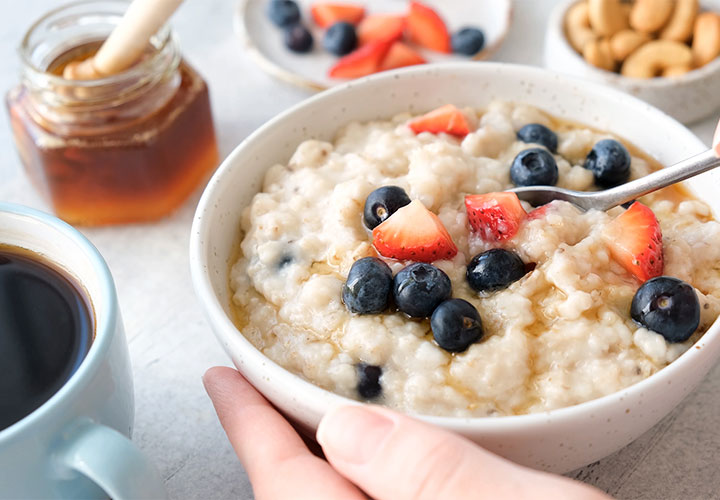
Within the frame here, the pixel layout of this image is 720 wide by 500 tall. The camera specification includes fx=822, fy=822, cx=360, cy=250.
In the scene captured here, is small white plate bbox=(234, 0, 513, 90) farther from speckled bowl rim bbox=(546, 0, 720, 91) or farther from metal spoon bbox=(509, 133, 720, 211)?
metal spoon bbox=(509, 133, 720, 211)

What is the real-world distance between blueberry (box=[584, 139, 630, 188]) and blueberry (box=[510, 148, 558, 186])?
0.09 meters

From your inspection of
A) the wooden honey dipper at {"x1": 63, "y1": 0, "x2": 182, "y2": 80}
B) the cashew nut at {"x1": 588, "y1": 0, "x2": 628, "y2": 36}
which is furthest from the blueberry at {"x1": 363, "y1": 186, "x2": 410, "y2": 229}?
the cashew nut at {"x1": 588, "y1": 0, "x2": 628, "y2": 36}

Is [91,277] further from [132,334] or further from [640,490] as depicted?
[640,490]

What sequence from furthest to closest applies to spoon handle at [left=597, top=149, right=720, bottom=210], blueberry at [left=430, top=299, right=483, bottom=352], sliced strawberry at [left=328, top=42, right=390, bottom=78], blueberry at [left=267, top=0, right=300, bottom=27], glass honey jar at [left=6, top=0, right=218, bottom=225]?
blueberry at [left=267, top=0, right=300, bottom=27] < sliced strawberry at [left=328, top=42, right=390, bottom=78] < glass honey jar at [left=6, top=0, right=218, bottom=225] < spoon handle at [left=597, top=149, right=720, bottom=210] < blueberry at [left=430, top=299, right=483, bottom=352]

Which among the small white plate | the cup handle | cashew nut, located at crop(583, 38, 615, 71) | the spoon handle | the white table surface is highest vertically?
the spoon handle

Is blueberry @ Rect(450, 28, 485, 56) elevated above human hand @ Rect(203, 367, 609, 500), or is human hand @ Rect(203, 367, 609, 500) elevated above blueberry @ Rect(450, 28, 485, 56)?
human hand @ Rect(203, 367, 609, 500)

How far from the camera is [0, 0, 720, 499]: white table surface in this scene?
1.46 m

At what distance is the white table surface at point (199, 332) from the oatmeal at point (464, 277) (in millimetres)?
294

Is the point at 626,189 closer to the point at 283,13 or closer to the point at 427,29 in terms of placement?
the point at 427,29

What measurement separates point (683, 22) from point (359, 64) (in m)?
0.90

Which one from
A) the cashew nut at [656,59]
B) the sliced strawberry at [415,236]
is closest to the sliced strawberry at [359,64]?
the cashew nut at [656,59]

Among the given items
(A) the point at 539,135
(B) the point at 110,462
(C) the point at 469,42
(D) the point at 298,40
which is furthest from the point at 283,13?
(B) the point at 110,462

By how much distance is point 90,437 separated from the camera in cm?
109

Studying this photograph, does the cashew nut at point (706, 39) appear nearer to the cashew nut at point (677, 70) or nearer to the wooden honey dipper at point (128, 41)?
the cashew nut at point (677, 70)
